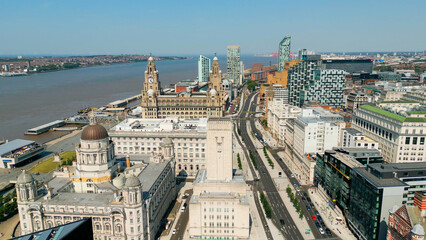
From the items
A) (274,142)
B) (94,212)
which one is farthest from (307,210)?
(274,142)

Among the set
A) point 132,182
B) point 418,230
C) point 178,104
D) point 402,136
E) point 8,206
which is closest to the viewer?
point 418,230

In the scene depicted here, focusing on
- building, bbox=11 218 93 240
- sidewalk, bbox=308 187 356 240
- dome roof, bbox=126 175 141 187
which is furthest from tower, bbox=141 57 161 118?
building, bbox=11 218 93 240

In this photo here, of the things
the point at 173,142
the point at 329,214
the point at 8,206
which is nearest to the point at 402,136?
the point at 329,214

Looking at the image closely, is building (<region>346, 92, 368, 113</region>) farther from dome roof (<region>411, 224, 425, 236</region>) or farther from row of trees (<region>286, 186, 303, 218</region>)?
dome roof (<region>411, 224, 425, 236</region>)

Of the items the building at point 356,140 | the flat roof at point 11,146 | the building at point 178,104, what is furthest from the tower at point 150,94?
the building at point 356,140

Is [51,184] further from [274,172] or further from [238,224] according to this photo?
[274,172]

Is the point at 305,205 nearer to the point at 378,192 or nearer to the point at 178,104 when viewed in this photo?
the point at 378,192
